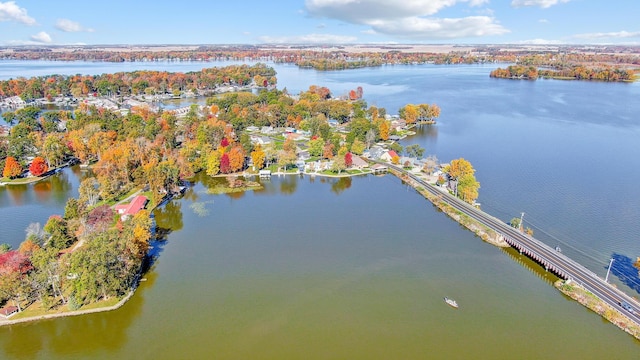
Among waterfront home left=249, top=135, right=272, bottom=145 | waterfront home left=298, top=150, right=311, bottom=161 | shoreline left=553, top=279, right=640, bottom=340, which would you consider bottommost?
shoreline left=553, top=279, right=640, bottom=340

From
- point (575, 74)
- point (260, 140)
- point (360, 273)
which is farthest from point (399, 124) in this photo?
point (575, 74)

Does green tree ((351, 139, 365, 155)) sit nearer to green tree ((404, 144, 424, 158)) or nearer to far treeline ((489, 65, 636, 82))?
green tree ((404, 144, 424, 158))

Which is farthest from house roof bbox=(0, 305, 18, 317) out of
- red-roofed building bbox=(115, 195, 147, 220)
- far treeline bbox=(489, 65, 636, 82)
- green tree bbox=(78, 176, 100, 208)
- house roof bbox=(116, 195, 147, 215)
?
far treeline bbox=(489, 65, 636, 82)

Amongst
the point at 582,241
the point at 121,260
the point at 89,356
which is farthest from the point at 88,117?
the point at 582,241

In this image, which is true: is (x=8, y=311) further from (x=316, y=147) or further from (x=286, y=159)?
(x=316, y=147)

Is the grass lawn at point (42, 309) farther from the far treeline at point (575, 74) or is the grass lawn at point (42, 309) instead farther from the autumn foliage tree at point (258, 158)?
the far treeline at point (575, 74)

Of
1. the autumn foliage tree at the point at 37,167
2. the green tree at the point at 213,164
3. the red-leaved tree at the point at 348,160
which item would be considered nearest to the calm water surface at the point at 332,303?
the green tree at the point at 213,164
